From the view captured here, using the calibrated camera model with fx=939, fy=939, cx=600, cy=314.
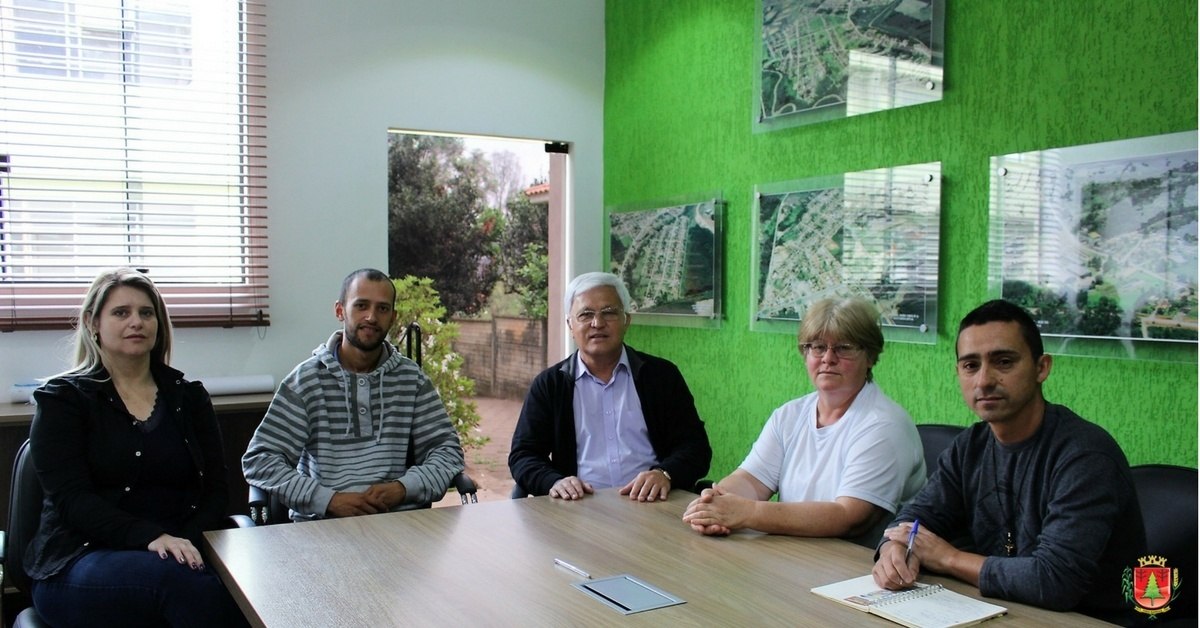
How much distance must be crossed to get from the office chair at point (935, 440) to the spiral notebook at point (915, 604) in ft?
3.62

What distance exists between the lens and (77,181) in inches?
159

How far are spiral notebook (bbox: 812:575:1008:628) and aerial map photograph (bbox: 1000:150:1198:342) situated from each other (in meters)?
1.25

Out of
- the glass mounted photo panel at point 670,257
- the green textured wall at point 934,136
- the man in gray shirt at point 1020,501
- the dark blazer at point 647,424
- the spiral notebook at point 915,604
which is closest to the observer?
the spiral notebook at point 915,604

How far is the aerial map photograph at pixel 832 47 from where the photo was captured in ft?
10.6

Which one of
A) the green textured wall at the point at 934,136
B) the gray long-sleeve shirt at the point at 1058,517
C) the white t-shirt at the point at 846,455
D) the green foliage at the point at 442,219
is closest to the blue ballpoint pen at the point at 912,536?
the gray long-sleeve shirt at the point at 1058,517

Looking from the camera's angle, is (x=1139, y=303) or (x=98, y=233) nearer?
(x=1139, y=303)

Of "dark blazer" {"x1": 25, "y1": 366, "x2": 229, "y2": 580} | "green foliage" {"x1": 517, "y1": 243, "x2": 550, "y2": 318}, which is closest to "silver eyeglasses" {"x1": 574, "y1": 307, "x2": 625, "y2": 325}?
"dark blazer" {"x1": 25, "y1": 366, "x2": 229, "y2": 580}

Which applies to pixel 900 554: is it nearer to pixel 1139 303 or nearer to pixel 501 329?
pixel 1139 303

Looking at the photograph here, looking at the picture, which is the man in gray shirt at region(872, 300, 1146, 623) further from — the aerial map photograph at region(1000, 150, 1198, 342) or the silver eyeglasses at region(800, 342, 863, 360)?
the aerial map photograph at region(1000, 150, 1198, 342)

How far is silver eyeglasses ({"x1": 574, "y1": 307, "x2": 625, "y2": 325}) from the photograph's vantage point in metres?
3.04

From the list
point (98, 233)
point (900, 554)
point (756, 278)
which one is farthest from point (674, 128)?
point (900, 554)

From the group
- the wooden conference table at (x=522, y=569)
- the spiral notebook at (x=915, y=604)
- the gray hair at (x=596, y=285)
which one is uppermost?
the gray hair at (x=596, y=285)

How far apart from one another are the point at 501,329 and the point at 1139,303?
3.41 m

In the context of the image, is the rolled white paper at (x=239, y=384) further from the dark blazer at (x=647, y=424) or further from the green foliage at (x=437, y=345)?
the dark blazer at (x=647, y=424)
